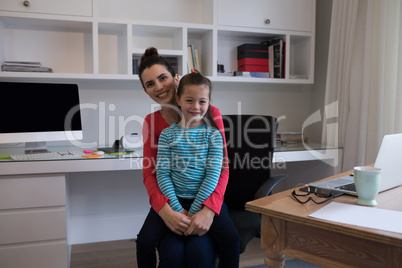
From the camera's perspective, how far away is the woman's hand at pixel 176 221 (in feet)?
4.56

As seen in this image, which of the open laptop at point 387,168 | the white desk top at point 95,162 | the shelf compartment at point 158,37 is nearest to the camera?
the open laptop at point 387,168

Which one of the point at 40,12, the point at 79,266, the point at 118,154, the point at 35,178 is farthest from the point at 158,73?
the point at 79,266

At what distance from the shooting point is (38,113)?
2.31 meters

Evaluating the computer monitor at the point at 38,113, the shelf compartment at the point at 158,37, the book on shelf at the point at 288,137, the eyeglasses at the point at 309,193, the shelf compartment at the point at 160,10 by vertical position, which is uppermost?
the shelf compartment at the point at 160,10

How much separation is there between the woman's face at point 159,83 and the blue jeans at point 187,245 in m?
0.48

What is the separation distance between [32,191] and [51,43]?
1.10 meters

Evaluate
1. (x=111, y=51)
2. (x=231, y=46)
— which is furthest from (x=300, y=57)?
(x=111, y=51)

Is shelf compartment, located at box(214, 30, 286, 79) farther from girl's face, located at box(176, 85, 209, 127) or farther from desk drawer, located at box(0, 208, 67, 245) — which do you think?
desk drawer, located at box(0, 208, 67, 245)

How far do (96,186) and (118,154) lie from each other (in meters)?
0.63

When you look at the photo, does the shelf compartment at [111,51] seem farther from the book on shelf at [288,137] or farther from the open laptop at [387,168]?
the open laptop at [387,168]

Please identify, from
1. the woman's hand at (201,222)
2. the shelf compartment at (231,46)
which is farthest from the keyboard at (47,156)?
the shelf compartment at (231,46)

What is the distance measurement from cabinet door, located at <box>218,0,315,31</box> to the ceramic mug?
1.77 metres

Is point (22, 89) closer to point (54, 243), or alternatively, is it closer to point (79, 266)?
point (54, 243)

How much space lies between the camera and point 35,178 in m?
2.06
